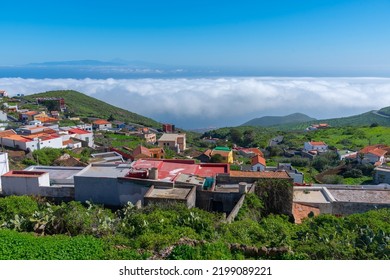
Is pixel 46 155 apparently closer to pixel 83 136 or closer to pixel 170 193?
pixel 83 136

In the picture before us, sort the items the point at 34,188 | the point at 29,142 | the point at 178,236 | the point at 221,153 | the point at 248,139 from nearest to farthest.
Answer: the point at 178,236 < the point at 34,188 < the point at 29,142 < the point at 221,153 < the point at 248,139

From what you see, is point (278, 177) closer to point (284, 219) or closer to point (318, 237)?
point (284, 219)

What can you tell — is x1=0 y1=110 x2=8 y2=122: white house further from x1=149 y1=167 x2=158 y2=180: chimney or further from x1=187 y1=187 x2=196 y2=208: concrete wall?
x1=187 y1=187 x2=196 y2=208: concrete wall

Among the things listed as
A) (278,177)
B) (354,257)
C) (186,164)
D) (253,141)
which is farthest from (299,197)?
(253,141)

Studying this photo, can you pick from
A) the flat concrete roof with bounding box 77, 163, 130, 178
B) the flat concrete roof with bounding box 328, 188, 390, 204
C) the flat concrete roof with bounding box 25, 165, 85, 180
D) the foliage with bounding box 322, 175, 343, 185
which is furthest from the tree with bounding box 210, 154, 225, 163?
the flat concrete roof with bounding box 77, 163, 130, 178

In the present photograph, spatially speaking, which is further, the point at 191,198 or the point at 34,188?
the point at 34,188

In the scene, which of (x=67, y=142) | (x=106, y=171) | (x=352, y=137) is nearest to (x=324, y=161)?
(x=352, y=137)
